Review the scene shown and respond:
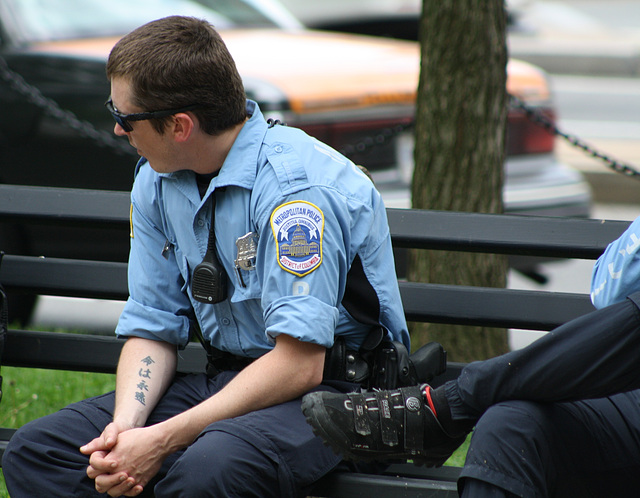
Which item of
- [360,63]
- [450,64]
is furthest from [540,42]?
[450,64]

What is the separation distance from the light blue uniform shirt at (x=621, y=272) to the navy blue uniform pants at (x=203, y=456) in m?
0.70

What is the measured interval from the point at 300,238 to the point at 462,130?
1546mm

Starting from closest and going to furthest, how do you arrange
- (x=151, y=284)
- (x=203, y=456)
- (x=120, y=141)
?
1. (x=203, y=456)
2. (x=151, y=284)
3. (x=120, y=141)

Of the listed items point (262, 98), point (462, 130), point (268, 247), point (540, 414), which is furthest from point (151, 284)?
point (262, 98)

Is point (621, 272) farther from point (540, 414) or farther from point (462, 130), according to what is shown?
point (462, 130)

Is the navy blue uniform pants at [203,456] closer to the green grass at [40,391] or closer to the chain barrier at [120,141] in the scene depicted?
the green grass at [40,391]

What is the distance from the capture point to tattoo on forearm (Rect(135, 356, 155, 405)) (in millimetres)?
2594

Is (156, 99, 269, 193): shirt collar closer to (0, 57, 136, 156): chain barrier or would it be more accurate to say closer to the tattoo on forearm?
the tattoo on forearm

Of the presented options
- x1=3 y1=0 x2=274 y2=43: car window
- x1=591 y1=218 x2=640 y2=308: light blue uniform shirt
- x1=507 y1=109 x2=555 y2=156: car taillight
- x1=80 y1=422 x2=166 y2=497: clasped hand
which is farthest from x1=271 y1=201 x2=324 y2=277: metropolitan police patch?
x1=3 y1=0 x2=274 y2=43: car window

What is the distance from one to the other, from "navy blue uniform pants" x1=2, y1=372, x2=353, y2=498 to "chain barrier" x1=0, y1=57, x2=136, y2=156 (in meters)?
1.87

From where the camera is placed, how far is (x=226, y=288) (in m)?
2.55

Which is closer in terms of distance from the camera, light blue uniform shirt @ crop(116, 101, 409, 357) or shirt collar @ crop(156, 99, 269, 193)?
light blue uniform shirt @ crop(116, 101, 409, 357)

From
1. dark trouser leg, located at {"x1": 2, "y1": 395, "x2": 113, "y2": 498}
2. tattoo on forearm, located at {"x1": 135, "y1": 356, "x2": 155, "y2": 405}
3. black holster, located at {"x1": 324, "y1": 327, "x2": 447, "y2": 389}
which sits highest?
black holster, located at {"x1": 324, "y1": 327, "x2": 447, "y2": 389}

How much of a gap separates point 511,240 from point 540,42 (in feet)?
59.9
